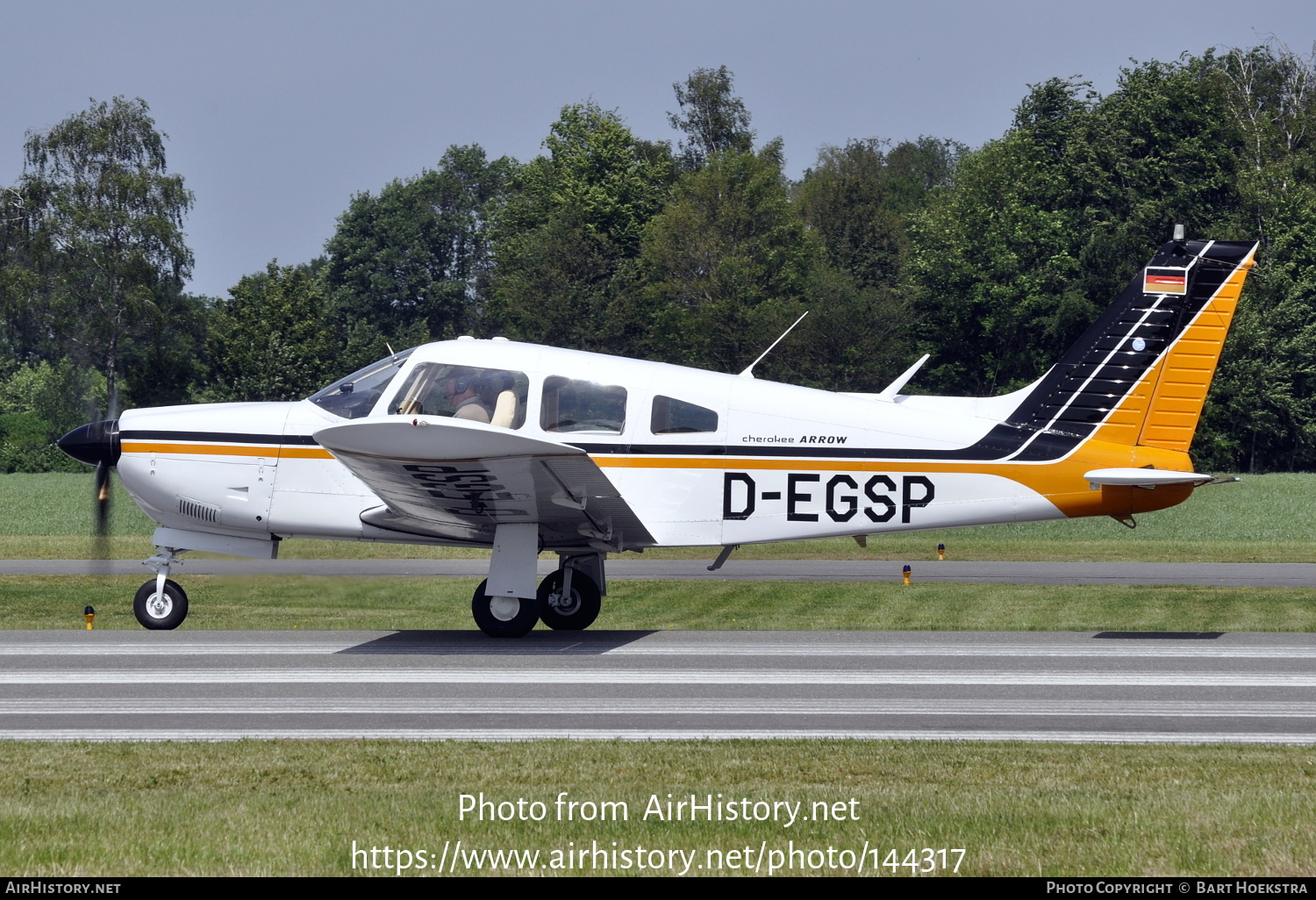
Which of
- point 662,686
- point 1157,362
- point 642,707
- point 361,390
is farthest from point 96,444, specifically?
point 1157,362

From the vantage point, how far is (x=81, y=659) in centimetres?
1038

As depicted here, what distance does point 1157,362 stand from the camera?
38.8ft

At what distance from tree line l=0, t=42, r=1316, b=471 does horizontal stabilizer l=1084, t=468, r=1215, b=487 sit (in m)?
36.8

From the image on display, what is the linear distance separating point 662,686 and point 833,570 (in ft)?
45.2

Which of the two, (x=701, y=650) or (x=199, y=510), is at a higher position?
(x=199, y=510)

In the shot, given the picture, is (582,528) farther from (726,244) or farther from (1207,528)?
(726,244)

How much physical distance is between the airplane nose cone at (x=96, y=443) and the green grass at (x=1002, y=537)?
5.57 m

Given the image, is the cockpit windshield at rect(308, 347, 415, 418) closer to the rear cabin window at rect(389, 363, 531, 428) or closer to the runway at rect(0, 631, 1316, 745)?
the rear cabin window at rect(389, 363, 531, 428)

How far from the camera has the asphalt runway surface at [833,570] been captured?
69.0 ft

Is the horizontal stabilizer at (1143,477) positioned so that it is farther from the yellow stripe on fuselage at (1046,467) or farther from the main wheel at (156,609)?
the main wheel at (156,609)

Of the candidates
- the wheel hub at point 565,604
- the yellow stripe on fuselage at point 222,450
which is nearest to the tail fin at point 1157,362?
the wheel hub at point 565,604

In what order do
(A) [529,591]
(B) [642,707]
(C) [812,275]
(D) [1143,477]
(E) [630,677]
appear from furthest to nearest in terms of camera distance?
(C) [812,275] → (A) [529,591] → (D) [1143,477] → (E) [630,677] → (B) [642,707]

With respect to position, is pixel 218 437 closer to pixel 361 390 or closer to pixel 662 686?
pixel 361 390

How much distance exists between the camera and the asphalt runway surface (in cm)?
2103
